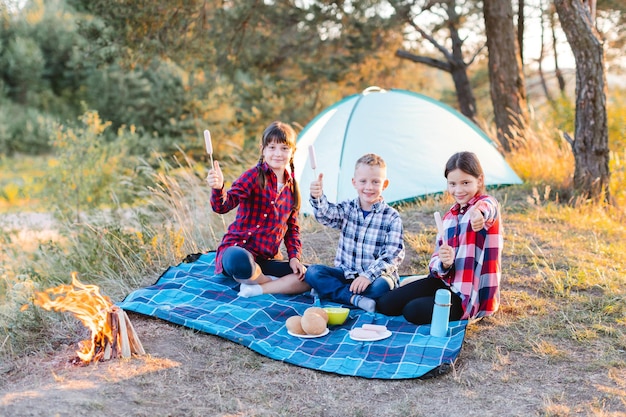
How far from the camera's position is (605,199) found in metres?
5.85

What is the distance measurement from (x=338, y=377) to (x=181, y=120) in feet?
38.1

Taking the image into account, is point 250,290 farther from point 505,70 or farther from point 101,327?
point 505,70

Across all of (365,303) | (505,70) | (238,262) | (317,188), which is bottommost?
(365,303)

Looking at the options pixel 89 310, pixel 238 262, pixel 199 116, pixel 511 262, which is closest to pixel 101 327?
pixel 89 310

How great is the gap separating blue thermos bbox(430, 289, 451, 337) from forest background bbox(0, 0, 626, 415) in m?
0.31

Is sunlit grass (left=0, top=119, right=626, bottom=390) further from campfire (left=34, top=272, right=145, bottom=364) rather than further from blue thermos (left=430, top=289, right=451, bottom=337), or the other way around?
campfire (left=34, top=272, right=145, bottom=364)

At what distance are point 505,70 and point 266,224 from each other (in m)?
5.34

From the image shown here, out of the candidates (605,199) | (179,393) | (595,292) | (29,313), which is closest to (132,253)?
(29,313)

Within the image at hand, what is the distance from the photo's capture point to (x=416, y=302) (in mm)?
3473

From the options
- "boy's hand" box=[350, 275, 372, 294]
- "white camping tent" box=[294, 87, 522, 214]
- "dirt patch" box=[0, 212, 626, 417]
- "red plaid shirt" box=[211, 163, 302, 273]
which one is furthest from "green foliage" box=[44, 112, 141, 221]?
"dirt patch" box=[0, 212, 626, 417]

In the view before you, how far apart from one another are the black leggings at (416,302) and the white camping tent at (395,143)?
7.60ft

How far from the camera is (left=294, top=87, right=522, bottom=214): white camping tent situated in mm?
5996

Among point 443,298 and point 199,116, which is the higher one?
point 199,116

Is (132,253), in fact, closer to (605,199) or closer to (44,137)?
(605,199)
